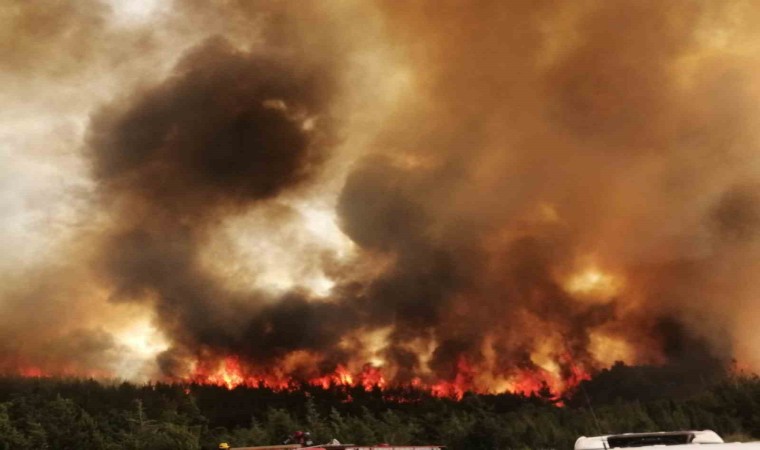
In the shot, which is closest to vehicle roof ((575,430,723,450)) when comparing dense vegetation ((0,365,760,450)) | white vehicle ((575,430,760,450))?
white vehicle ((575,430,760,450))

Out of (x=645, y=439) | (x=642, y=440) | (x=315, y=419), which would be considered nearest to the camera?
(x=642, y=440)

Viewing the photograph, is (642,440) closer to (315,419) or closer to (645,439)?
(645,439)

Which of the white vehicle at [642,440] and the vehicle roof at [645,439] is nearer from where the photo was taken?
the white vehicle at [642,440]

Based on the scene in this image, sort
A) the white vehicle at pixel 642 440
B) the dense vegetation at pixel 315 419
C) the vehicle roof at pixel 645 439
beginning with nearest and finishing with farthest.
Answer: the white vehicle at pixel 642 440 → the vehicle roof at pixel 645 439 → the dense vegetation at pixel 315 419

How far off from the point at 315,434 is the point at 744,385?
53871mm

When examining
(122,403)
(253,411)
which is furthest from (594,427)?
(122,403)

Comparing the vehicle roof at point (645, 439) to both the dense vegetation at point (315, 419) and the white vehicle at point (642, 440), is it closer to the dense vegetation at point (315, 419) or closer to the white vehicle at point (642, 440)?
the white vehicle at point (642, 440)

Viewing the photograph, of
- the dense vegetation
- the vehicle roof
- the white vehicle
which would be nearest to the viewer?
the white vehicle

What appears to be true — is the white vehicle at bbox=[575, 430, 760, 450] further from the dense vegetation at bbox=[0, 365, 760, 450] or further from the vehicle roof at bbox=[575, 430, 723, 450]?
the dense vegetation at bbox=[0, 365, 760, 450]

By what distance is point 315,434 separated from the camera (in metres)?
75.4

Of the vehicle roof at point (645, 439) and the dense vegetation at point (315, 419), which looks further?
the dense vegetation at point (315, 419)

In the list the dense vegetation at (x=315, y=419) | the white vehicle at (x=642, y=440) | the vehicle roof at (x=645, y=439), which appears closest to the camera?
the white vehicle at (x=642, y=440)

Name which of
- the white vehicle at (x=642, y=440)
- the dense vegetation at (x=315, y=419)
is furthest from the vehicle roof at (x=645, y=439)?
the dense vegetation at (x=315, y=419)

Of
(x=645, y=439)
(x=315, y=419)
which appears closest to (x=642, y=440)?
(x=645, y=439)
